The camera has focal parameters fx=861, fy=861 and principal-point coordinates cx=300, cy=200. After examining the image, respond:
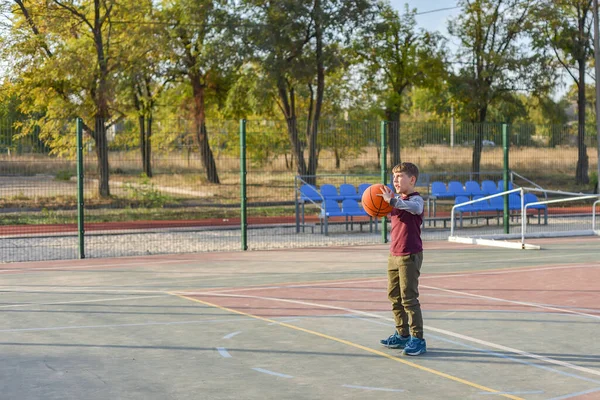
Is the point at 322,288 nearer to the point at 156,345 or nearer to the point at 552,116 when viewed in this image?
the point at 156,345

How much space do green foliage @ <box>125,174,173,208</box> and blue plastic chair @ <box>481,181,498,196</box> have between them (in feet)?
26.8

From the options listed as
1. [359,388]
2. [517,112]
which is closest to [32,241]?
[359,388]

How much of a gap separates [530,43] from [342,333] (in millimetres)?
33054

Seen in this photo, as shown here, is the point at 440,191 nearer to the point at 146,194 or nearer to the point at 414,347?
the point at 146,194

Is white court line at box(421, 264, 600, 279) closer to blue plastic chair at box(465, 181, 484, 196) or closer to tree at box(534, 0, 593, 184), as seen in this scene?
blue plastic chair at box(465, 181, 484, 196)

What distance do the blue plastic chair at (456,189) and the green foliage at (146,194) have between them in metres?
7.20

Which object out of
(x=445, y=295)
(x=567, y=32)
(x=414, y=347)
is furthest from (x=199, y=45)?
(x=414, y=347)

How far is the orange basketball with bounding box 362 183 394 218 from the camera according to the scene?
7.97 metres

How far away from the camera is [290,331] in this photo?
8656mm

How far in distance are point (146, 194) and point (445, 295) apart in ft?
34.2

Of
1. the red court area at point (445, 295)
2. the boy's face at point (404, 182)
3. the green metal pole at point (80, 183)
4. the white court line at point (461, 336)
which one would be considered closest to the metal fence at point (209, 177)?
the green metal pole at point (80, 183)

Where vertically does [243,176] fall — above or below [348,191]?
above

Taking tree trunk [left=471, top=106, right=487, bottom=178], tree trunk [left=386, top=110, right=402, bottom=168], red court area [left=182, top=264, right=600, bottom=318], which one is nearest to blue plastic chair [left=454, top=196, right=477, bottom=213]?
tree trunk [left=471, top=106, right=487, bottom=178]

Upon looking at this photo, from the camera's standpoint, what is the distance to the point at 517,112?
3897 centimetres
